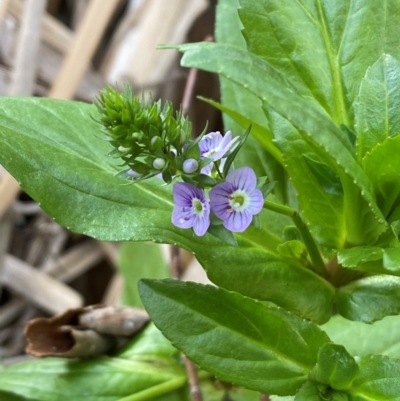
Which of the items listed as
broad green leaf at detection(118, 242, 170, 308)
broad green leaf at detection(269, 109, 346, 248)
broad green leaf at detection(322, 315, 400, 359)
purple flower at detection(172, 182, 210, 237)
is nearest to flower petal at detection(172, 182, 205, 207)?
purple flower at detection(172, 182, 210, 237)

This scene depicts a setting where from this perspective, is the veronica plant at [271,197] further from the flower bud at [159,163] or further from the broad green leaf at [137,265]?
the broad green leaf at [137,265]

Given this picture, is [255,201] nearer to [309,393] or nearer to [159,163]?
[159,163]

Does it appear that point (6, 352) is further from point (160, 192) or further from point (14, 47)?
point (160, 192)

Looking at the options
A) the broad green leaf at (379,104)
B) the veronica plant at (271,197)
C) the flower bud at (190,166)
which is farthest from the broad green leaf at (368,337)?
the flower bud at (190,166)

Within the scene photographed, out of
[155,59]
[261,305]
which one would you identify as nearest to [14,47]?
[155,59]

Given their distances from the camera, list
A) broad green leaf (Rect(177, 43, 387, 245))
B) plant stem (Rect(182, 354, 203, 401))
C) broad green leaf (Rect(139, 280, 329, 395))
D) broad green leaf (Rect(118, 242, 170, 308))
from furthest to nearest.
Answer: broad green leaf (Rect(118, 242, 170, 308)) → plant stem (Rect(182, 354, 203, 401)) → broad green leaf (Rect(139, 280, 329, 395)) → broad green leaf (Rect(177, 43, 387, 245))

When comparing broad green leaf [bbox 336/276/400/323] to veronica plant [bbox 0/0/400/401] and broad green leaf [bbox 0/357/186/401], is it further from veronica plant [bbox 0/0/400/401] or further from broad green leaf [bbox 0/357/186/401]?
broad green leaf [bbox 0/357/186/401]
